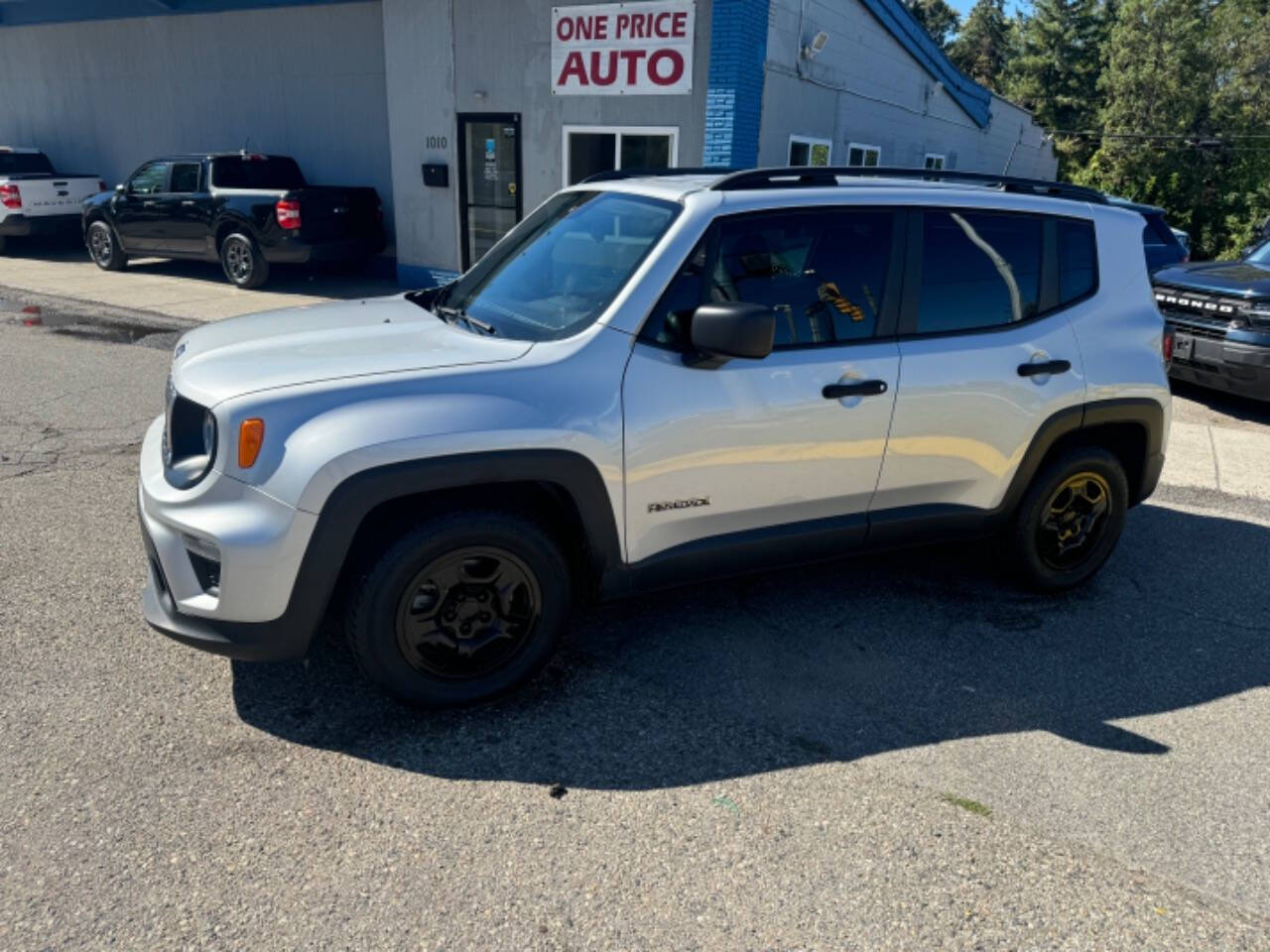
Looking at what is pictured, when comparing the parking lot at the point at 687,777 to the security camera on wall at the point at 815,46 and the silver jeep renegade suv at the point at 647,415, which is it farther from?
the security camera on wall at the point at 815,46

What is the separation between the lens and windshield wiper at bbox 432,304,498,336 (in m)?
3.52

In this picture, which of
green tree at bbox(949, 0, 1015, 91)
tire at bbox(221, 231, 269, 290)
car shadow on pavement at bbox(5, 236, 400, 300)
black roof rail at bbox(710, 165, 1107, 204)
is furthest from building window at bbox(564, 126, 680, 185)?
green tree at bbox(949, 0, 1015, 91)

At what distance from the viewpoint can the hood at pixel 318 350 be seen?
3021mm

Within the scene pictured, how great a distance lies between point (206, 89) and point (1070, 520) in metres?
16.8

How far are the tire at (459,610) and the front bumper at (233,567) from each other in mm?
248

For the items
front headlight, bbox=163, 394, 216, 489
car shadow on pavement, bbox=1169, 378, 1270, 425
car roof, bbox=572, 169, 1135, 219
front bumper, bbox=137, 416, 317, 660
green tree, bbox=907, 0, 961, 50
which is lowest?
car shadow on pavement, bbox=1169, 378, 1270, 425

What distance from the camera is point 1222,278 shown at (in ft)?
29.1

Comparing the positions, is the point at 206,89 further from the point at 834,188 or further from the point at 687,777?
the point at 687,777

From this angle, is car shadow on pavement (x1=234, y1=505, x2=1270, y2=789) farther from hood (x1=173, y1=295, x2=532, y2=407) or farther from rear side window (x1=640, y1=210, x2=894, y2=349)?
rear side window (x1=640, y1=210, x2=894, y2=349)

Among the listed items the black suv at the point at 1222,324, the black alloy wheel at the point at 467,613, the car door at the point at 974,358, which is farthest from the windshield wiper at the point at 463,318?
the black suv at the point at 1222,324

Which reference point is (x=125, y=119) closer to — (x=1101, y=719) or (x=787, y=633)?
(x=787, y=633)

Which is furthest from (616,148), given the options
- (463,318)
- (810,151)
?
(463,318)

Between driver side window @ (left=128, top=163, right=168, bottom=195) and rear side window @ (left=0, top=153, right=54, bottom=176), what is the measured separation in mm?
4767

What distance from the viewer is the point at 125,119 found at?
17.8m
